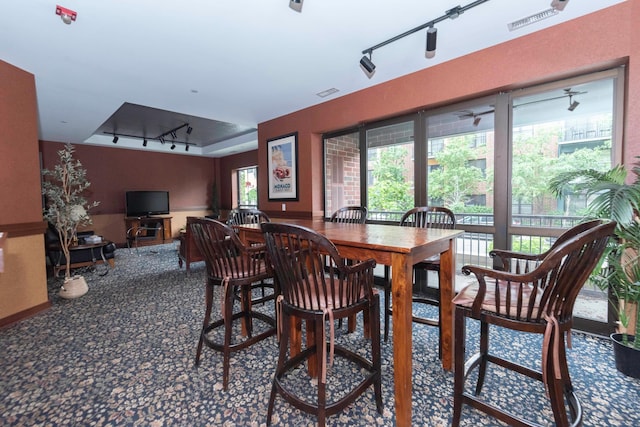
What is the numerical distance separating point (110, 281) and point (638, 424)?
5.29 metres

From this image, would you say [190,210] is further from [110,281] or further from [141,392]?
[141,392]

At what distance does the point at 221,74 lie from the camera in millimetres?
3164

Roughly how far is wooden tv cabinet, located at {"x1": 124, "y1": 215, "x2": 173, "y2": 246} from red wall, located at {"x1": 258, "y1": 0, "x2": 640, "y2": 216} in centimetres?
508

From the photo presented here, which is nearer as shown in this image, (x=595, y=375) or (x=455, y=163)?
(x=595, y=375)

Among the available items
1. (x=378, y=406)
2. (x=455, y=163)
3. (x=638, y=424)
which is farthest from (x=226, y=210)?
(x=638, y=424)

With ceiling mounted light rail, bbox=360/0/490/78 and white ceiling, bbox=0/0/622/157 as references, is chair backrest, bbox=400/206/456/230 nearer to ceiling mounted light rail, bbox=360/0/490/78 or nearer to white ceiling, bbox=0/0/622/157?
ceiling mounted light rail, bbox=360/0/490/78

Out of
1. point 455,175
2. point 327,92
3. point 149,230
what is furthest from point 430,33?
point 149,230

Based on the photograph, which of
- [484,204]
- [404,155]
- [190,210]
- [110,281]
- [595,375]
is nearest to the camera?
[595,375]

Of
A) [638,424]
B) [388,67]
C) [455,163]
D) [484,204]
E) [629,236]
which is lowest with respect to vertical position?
[638,424]

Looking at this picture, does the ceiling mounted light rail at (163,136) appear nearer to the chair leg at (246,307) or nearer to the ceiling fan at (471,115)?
the chair leg at (246,307)

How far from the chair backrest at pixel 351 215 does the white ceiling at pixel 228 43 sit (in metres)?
1.53

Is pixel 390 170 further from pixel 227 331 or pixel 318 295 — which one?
pixel 227 331

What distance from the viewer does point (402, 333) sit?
1.37 meters

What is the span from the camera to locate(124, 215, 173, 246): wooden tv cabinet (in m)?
6.94
